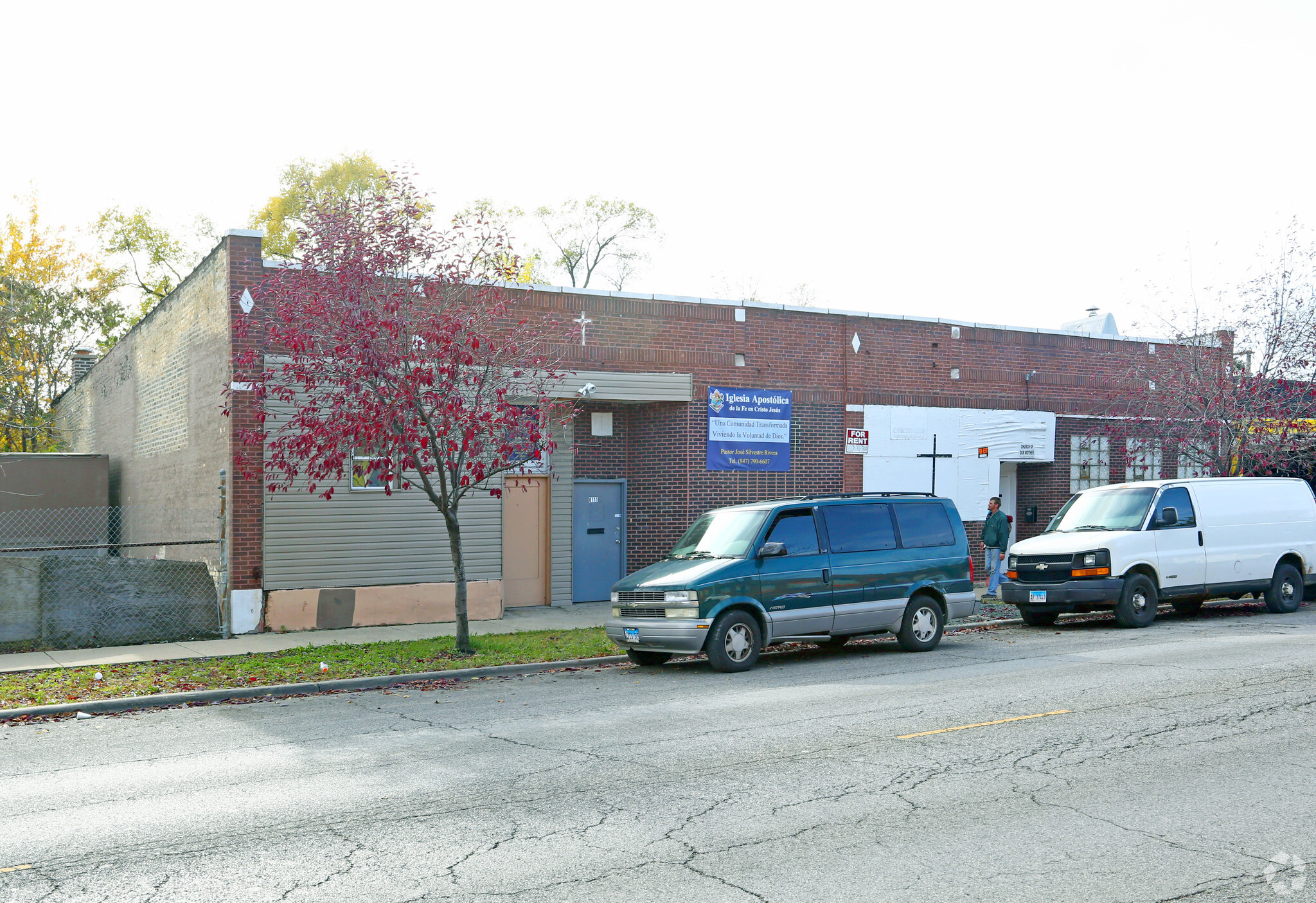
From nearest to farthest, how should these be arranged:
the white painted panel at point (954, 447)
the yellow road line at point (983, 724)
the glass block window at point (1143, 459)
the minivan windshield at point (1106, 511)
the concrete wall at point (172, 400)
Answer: the yellow road line at point (983, 724) → the minivan windshield at point (1106, 511) → the concrete wall at point (172, 400) → the white painted panel at point (954, 447) → the glass block window at point (1143, 459)

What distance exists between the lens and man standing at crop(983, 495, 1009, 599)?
19.3 metres

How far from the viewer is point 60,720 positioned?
33.1 feet

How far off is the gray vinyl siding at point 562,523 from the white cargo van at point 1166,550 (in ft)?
24.2

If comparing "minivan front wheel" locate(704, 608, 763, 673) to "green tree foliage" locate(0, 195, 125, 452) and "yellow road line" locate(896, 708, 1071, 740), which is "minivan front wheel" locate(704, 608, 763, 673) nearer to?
"yellow road line" locate(896, 708, 1071, 740)

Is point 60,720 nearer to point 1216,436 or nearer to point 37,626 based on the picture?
point 37,626

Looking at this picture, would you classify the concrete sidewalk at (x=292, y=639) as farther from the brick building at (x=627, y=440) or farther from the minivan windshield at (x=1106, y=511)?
the minivan windshield at (x=1106, y=511)

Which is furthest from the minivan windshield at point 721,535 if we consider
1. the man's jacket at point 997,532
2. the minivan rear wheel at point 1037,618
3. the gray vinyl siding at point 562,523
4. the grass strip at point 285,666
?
the man's jacket at point 997,532

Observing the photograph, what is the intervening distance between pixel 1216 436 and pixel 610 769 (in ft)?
58.2

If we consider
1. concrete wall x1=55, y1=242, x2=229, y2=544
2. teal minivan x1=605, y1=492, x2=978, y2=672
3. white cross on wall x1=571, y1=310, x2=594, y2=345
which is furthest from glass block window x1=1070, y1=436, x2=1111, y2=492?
concrete wall x1=55, y1=242, x2=229, y2=544

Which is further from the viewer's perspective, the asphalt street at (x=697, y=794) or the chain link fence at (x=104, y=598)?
the chain link fence at (x=104, y=598)

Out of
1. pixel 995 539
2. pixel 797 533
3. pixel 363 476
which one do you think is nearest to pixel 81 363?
pixel 363 476

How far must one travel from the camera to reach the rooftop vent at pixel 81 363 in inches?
1216

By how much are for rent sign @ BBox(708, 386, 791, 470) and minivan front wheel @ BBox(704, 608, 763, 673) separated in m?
7.48

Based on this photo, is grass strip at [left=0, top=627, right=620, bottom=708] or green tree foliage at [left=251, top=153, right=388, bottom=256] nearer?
grass strip at [left=0, top=627, right=620, bottom=708]
